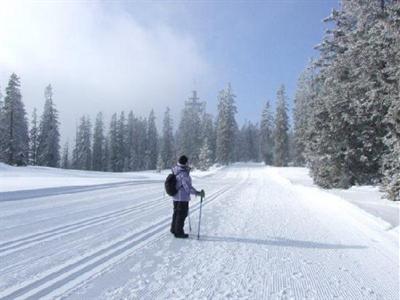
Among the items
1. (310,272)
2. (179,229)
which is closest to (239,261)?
(310,272)

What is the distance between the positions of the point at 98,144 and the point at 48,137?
88.2ft

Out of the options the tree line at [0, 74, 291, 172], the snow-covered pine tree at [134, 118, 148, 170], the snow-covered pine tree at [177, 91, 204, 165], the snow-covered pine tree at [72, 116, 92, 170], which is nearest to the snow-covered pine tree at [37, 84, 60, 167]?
the tree line at [0, 74, 291, 172]

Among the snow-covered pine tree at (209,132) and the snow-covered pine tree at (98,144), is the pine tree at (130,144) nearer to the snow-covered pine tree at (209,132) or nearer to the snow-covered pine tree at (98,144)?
the snow-covered pine tree at (98,144)

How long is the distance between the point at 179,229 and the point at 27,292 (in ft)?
13.8

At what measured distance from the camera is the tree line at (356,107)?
633 inches

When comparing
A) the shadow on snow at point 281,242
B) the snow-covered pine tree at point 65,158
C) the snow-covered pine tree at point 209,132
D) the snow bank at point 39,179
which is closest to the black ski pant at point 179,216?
the shadow on snow at point 281,242

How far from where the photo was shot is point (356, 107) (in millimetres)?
19750

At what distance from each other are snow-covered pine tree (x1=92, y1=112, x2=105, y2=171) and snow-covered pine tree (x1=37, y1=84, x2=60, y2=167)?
23.0m

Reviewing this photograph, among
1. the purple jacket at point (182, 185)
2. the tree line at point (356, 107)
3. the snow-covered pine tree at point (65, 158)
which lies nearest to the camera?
the purple jacket at point (182, 185)

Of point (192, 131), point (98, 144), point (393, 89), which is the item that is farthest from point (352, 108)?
point (98, 144)

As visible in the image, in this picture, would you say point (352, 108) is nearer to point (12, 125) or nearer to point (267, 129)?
point (12, 125)

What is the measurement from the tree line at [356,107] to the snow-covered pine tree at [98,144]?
247 feet

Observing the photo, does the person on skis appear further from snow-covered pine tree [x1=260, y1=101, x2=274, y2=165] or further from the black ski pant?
snow-covered pine tree [x1=260, y1=101, x2=274, y2=165]

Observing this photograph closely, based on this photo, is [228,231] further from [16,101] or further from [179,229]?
[16,101]
